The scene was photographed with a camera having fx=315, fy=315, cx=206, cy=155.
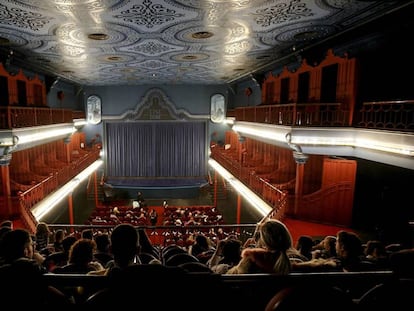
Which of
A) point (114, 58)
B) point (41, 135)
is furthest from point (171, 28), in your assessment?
point (41, 135)

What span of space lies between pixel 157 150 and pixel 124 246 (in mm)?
24024

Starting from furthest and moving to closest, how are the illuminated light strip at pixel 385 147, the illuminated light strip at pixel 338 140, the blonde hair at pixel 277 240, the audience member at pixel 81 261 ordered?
the illuminated light strip at pixel 338 140 < the illuminated light strip at pixel 385 147 < the audience member at pixel 81 261 < the blonde hair at pixel 277 240

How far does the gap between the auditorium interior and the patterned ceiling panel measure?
0.05m

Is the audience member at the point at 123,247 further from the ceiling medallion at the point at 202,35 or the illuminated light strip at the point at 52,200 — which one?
the illuminated light strip at the point at 52,200

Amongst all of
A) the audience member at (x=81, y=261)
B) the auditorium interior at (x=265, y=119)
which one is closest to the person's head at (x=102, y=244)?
the auditorium interior at (x=265, y=119)

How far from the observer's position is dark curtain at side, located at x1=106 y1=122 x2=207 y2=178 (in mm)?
25469

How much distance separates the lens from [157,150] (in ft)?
85.9

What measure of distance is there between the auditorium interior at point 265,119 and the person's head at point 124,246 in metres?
0.30

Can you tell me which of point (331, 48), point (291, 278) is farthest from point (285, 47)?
point (291, 278)

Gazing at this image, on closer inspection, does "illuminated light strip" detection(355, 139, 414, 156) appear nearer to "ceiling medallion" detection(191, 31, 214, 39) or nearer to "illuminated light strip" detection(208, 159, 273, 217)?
"illuminated light strip" detection(208, 159, 273, 217)

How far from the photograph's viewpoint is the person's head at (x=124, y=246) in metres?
2.41

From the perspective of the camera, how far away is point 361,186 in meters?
10.9

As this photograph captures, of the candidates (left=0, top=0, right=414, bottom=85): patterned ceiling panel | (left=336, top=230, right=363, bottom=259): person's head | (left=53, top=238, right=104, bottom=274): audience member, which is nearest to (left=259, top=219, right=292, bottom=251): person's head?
(left=336, top=230, right=363, bottom=259): person's head

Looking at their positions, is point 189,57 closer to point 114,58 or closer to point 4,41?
point 114,58
